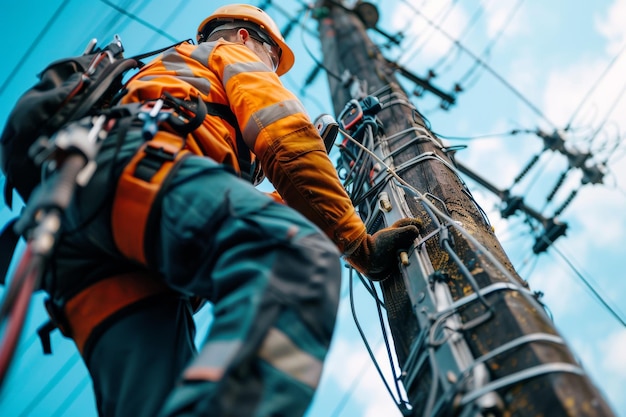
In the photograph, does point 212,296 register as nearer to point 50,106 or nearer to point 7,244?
point 50,106

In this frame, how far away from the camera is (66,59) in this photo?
1526 mm

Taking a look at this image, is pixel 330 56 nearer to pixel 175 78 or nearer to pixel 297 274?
pixel 175 78

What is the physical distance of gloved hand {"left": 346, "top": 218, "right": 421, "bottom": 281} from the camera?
1.78 metres

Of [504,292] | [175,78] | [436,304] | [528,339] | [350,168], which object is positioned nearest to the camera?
[528,339]

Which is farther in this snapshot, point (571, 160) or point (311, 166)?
point (571, 160)

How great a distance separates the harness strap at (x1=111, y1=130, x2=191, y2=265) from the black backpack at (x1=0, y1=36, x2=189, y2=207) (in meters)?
0.27

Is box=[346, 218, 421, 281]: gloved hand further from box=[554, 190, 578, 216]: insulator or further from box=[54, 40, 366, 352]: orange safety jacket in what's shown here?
box=[554, 190, 578, 216]: insulator

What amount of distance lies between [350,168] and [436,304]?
1.37m

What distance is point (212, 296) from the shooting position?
3.92 ft

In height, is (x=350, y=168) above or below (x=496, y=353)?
above

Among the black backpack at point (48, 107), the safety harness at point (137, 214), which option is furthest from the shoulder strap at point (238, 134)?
the black backpack at point (48, 107)

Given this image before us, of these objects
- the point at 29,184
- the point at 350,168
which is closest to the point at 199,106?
the point at 29,184

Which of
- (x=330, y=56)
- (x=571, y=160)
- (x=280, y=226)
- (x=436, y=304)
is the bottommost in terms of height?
(x=280, y=226)

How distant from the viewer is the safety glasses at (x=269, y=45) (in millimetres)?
2385
